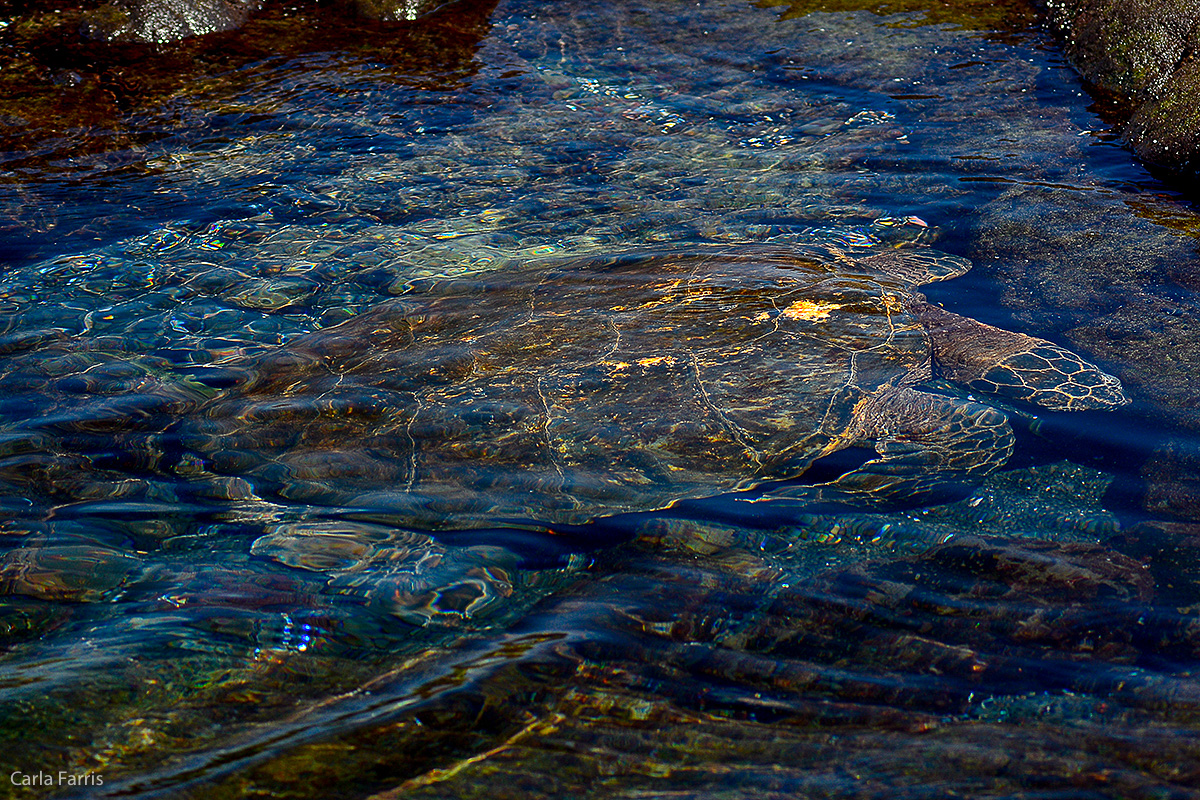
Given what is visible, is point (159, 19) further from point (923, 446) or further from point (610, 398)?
point (923, 446)

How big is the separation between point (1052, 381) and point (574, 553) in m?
2.44

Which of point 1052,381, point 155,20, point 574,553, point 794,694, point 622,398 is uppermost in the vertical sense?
point 155,20

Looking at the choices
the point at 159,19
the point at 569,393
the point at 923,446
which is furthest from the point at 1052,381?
the point at 159,19

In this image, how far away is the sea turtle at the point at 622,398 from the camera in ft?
11.4

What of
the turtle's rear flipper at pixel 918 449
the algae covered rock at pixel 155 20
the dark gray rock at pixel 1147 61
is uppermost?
the algae covered rock at pixel 155 20

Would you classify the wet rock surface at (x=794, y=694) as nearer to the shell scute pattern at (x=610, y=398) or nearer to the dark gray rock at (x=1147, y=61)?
the shell scute pattern at (x=610, y=398)

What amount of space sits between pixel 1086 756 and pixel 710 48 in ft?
25.5

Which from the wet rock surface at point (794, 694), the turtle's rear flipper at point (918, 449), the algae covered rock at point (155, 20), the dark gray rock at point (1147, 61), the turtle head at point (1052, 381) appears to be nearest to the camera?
the wet rock surface at point (794, 694)

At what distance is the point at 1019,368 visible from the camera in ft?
13.3

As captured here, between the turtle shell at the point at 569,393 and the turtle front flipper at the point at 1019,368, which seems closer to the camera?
the turtle shell at the point at 569,393

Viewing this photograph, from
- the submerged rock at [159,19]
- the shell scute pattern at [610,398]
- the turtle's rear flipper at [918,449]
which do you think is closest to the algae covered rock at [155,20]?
the submerged rock at [159,19]

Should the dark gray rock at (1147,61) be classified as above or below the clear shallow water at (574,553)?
above

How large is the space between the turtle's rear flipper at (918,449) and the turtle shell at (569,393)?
0.41ft

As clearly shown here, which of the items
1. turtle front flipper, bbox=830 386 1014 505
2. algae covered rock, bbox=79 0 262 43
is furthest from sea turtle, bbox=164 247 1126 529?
algae covered rock, bbox=79 0 262 43
